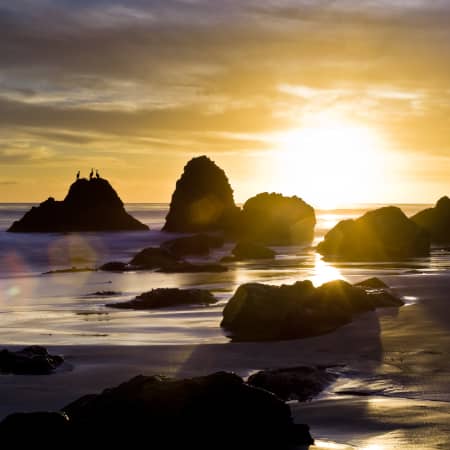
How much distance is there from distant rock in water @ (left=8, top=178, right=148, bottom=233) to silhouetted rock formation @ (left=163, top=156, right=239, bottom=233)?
6.15m

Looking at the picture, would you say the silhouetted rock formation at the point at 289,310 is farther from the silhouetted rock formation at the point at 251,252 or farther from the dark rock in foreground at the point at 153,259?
the silhouetted rock formation at the point at 251,252

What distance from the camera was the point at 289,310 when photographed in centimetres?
1455

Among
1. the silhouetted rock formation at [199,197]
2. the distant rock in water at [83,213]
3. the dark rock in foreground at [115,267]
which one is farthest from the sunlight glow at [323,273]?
the distant rock in water at [83,213]

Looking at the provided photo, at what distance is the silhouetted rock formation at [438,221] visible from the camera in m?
55.7

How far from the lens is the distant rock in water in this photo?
282 ft

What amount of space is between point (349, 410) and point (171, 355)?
4.39m

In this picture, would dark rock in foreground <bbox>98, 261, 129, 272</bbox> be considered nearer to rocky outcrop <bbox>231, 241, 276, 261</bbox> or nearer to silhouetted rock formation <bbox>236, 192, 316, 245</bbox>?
rocky outcrop <bbox>231, 241, 276, 261</bbox>

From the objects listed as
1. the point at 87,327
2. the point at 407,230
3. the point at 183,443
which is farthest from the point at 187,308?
the point at 407,230

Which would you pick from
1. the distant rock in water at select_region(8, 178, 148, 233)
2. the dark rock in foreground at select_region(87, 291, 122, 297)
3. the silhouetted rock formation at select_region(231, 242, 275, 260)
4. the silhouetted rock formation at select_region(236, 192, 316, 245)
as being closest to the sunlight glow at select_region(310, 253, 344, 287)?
the silhouetted rock formation at select_region(231, 242, 275, 260)

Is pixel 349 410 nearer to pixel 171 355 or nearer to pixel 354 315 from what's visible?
pixel 171 355

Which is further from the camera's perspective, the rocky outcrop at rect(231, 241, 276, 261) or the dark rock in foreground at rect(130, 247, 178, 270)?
the rocky outcrop at rect(231, 241, 276, 261)

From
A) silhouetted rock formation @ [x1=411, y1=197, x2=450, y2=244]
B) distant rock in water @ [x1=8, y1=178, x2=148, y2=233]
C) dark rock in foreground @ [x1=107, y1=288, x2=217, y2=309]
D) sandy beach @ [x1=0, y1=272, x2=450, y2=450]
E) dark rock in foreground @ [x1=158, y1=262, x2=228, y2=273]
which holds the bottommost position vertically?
sandy beach @ [x1=0, y1=272, x2=450, y2=450]

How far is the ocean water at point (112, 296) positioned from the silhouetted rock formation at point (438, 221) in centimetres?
1044

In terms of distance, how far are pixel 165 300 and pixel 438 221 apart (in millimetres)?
41398
